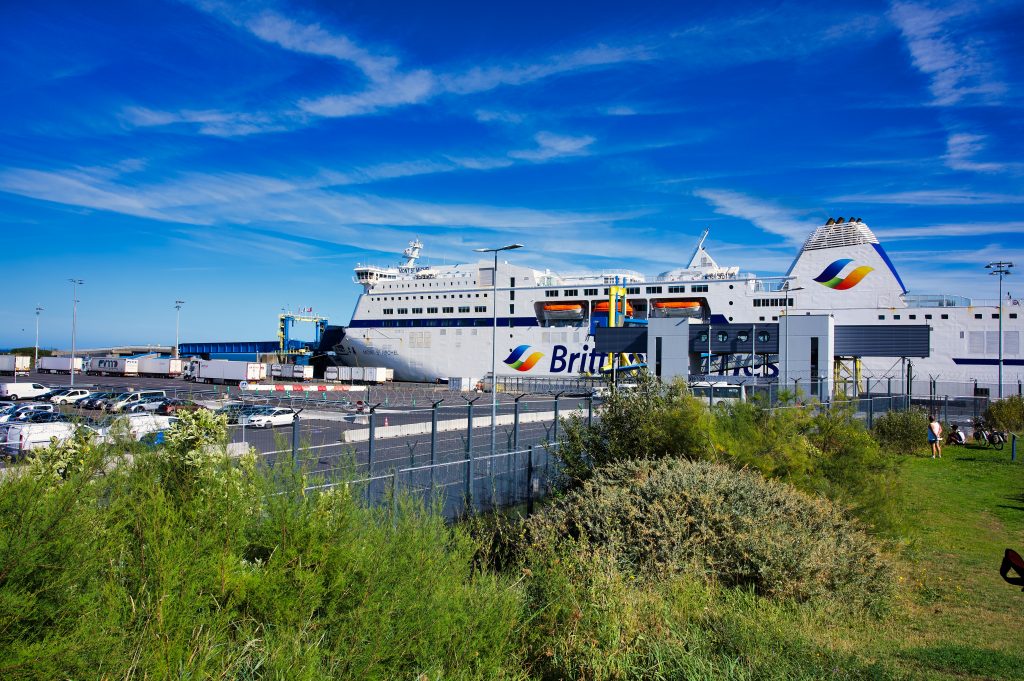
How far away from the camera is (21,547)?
2770 mm

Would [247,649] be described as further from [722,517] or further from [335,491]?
[722,517]

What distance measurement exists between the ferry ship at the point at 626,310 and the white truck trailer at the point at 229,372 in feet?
34.1

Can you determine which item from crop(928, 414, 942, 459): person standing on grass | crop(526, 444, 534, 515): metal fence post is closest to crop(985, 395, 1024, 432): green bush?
crop(928, 414, 942, 459): person standing on grass

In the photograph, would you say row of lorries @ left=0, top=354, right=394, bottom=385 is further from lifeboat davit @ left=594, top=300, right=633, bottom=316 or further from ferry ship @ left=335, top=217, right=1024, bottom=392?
lifeboat davit @ left=594, top=300, right=633, bottom=316

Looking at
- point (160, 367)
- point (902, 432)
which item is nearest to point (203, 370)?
point (160, 367)

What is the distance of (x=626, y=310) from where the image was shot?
52750 mm

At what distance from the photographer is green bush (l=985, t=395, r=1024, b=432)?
25828mm

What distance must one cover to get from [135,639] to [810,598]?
20.6 feet

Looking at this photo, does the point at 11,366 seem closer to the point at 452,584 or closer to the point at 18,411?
the point at 18,411

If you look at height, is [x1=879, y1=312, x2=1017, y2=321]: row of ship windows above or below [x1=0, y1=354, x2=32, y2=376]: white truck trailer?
above

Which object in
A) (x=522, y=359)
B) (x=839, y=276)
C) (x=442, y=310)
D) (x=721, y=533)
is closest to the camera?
(x=721, y=533)

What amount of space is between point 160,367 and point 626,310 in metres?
44.3

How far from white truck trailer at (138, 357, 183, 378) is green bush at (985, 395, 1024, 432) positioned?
62287mm

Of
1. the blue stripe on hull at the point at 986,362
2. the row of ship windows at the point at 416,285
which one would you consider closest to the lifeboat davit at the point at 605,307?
the row of ship windows at the point at 416,285
